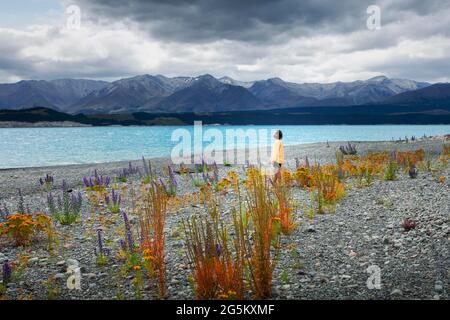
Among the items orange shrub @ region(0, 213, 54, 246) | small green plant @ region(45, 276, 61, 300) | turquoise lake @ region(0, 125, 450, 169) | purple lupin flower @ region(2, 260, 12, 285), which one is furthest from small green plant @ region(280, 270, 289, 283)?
turquoise lake @ region(0, 125, 450, 169)

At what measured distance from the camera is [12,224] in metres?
9.24

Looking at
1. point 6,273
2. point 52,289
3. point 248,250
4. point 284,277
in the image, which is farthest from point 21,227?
point 284,277

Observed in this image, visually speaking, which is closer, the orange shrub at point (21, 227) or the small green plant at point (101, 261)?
the small green plant at point (101, 261)

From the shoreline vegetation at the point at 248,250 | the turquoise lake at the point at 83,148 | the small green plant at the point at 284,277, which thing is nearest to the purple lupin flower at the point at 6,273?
the shoreline vegetation at the point at 248,250

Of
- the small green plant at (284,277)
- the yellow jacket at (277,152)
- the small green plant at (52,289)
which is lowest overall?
the small green plant at (52,289)

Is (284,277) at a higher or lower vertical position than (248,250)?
lower

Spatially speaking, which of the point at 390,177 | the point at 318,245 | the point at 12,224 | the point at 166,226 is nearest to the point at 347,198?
the point at 390,177

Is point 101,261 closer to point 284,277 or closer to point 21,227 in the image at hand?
point 21,227

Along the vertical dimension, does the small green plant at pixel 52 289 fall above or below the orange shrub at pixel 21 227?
below

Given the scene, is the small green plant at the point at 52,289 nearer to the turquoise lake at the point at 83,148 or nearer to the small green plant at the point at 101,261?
the small green plant at the point at 101,261
